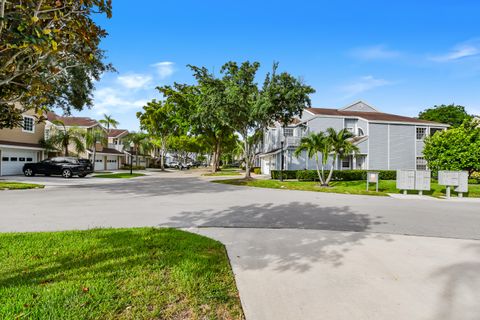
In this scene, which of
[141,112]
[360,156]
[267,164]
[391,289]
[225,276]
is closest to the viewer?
[391,289]

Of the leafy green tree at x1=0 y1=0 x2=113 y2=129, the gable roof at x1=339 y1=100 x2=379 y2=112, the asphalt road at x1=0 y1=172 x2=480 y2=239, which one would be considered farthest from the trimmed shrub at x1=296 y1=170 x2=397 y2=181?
the leafy green tree at x1=0 y1=0 x2=113 y2=129

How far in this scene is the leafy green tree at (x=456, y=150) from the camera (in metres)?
17.4

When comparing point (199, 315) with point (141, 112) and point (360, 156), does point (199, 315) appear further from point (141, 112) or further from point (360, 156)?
point (141, 112)

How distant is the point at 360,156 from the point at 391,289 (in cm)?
2688

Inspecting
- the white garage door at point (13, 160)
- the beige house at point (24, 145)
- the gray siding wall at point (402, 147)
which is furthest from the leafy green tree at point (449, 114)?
the white garage door at point (13, 160)

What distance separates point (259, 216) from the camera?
7816 mm

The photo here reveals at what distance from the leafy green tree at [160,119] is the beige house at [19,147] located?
48.3 ft

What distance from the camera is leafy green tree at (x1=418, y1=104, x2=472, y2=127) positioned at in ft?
186

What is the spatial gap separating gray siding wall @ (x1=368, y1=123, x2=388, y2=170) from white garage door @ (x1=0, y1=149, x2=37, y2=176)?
113 ft

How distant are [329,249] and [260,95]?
16189 mm

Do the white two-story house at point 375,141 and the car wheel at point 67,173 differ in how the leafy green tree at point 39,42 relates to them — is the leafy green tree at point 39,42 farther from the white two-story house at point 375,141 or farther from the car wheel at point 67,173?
the white two-story house at point 375,141

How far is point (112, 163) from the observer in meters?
42.3

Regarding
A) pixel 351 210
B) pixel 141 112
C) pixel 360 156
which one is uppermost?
pixel 141 112

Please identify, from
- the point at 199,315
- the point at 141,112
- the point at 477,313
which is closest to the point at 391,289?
the point at 477,313
